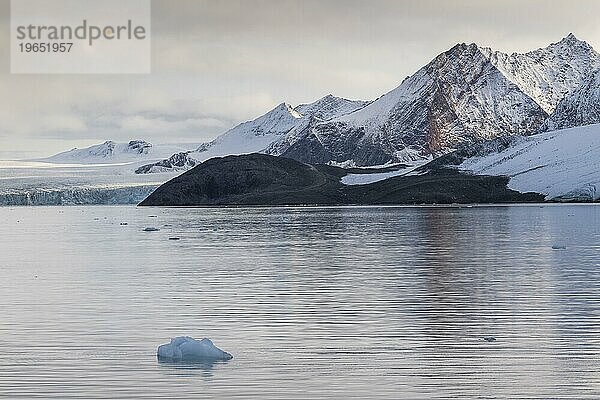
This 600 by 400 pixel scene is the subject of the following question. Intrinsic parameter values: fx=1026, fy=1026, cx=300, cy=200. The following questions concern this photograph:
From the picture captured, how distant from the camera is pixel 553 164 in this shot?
171 m

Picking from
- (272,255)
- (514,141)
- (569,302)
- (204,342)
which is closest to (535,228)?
(272,255)

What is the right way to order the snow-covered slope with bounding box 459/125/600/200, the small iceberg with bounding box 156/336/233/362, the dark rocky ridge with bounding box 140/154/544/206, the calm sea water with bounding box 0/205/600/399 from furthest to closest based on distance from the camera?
the dark rocky ridge with bounding box 140/154/544/206, the snow-covered slope with bounding box 459/125/600/200, the small iceberg with bounding box 156/336/233/362, the calm sea water with bounding box 0/205/600/399

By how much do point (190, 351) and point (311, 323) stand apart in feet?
15.3

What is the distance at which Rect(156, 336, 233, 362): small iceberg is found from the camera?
612 inches

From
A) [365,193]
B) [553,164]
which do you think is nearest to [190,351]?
[553,164]

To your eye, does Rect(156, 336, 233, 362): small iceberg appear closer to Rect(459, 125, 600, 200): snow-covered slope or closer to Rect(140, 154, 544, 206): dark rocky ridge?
Rect(459, 125, 600, 200): snow-covered slope

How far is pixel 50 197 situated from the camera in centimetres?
17500

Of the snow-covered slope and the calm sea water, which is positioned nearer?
the calm sea water

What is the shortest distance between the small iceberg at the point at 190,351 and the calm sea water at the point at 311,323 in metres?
0.34

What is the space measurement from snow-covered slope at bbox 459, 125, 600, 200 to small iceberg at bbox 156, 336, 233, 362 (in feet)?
454

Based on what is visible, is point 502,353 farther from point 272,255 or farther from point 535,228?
point 535,228

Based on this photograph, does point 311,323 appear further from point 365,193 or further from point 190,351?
point 365,193

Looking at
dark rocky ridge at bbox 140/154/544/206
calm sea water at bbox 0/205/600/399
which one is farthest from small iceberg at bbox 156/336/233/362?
→ dark rocky ridge at bbox 140/154/544/206

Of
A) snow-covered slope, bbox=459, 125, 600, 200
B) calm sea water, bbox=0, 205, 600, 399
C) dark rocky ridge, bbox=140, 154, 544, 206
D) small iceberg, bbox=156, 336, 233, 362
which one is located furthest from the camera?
dark rocky ridge, bbox=140, 154, 544, 206
